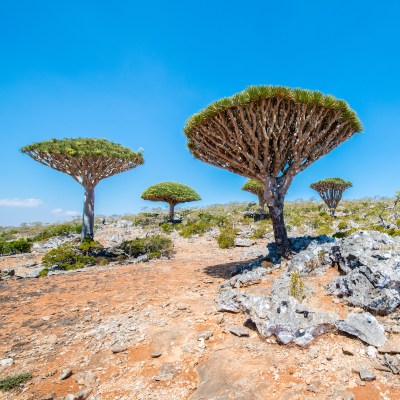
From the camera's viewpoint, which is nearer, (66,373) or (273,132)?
(66,373)

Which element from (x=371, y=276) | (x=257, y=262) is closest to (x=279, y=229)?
(x=257, y=262)

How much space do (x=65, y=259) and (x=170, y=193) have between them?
14.2 m

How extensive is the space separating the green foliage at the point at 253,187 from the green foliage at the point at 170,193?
517 cm

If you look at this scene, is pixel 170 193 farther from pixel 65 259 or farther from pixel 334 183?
pixel 334 183

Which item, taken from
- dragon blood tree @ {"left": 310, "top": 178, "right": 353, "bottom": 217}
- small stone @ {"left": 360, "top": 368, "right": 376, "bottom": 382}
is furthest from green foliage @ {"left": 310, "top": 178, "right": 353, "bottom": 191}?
small stone @ {"left": 360, "top": 368, "right": 376, "bottom": 382}

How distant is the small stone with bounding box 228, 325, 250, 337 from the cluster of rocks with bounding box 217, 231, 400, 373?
8.0 inches

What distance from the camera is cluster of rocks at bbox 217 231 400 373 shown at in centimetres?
361

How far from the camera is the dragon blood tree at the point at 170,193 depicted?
80.1 ft

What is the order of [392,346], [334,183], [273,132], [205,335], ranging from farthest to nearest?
[334,183], [273,132], [205,335], [392,346]

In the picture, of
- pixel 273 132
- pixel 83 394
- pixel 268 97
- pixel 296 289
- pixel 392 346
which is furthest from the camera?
pixel 273 132

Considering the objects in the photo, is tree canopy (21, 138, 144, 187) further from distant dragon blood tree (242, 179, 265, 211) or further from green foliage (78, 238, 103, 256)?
distant dragon blood tree (242, 179, 265, 211)

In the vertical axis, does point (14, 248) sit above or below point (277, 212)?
below

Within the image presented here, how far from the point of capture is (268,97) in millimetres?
7207

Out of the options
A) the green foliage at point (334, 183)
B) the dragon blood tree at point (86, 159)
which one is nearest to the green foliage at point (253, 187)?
the green foliage at point (334, 183)
